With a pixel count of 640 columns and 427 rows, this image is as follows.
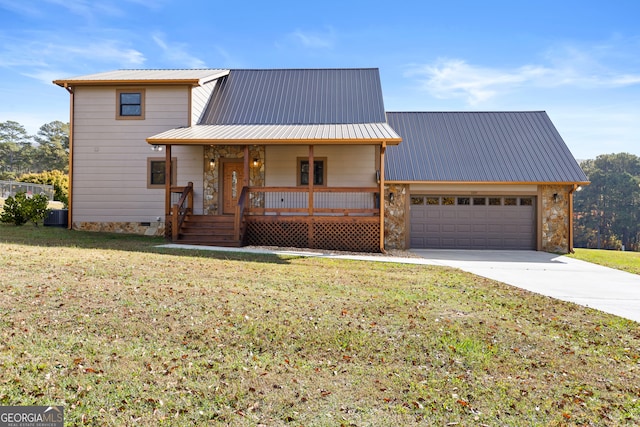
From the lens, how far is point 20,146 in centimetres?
4969

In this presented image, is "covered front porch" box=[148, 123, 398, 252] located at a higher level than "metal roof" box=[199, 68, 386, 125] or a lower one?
lower

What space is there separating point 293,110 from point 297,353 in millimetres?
12751

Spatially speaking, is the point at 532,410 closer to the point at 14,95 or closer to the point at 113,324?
the point at 113,324

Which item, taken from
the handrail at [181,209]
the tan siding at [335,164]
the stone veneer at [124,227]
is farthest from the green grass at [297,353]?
the tan siding at [335,164]

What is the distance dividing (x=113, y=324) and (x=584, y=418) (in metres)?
4.43

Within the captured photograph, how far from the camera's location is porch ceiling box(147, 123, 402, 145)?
11750 millimetres

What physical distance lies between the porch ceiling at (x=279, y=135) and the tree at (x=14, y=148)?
148 feet

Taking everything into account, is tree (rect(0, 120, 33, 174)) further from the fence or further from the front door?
the front door

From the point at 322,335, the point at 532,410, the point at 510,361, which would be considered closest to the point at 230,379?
the point at 322,335

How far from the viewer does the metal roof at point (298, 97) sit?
14.9 meters

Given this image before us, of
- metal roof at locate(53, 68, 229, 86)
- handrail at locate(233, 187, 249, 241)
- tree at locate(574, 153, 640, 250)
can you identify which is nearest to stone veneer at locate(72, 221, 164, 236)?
handrail at locate(233, 187, 249, 241)

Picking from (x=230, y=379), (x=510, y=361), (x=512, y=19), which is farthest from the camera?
(x=512, y=19)

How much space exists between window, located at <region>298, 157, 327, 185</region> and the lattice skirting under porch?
238 centimetres

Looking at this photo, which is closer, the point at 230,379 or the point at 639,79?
the point at 230,379
